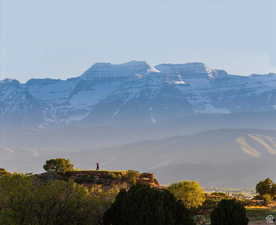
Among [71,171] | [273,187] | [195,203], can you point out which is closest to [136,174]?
[71,171]

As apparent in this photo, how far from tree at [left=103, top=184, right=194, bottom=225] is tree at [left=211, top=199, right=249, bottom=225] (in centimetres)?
561

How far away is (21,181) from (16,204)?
333 centimetres

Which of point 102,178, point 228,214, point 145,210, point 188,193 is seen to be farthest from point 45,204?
point 102,178

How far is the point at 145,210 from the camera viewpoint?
162 feet

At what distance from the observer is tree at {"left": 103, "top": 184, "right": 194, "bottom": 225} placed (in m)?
49.1

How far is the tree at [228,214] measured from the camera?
55906mm

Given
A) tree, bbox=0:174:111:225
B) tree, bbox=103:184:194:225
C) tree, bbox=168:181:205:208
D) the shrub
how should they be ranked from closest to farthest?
tree, bbox=103:184:194:225 → tree, bbox=0:174:111:225 → tree, bbox=168:181:205:208 → the shrub

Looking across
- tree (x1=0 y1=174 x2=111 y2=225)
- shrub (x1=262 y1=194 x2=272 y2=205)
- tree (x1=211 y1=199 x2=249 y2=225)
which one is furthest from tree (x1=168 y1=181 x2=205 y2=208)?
tree (x1=0 y1=174 x2=111 y2=225)

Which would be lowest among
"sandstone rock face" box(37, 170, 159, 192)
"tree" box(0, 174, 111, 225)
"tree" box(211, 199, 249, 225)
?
"tree" box(211, 199, 249, 225)

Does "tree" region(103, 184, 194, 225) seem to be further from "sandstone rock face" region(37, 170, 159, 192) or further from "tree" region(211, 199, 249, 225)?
"sandstone rock face" region(37, 170, 159, 192)

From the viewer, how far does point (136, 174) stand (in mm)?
108750

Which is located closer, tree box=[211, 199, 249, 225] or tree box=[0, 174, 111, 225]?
tree box=[0, 174, 111, 225]

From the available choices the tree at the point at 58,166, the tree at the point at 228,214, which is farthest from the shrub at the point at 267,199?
the tree at the point at 228,214

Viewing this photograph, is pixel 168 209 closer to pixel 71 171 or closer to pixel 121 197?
pixel 121 197
